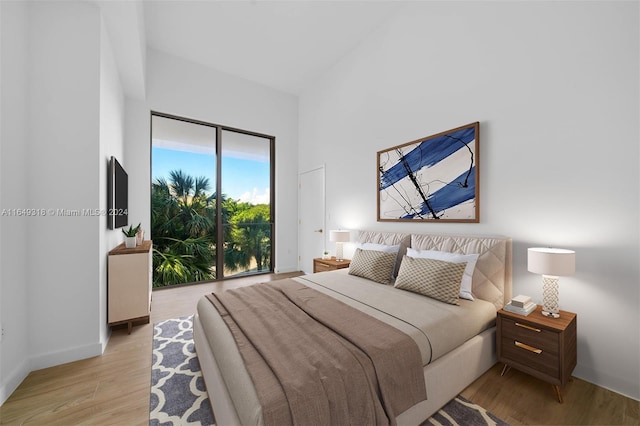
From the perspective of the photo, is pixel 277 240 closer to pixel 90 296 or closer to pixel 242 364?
pixel 90 296

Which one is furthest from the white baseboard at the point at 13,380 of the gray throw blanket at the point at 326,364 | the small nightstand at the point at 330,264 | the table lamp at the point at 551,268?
the table lamp at the point at 551,268

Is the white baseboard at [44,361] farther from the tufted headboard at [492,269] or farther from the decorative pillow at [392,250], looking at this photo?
the tufted headboard at [492,269]

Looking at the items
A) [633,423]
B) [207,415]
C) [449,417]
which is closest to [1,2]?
[207,415]

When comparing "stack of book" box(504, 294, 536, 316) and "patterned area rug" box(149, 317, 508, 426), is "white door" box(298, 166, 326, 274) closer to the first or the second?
"patterned area rug" box(149, 317, 508, 426)

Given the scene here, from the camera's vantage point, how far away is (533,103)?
2.12 metres

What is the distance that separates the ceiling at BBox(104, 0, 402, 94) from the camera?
306 centimetres

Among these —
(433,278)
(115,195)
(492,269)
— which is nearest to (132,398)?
(115,195)

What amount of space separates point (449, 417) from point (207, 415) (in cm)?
141

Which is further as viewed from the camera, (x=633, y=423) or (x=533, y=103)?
(x=533, y=103)

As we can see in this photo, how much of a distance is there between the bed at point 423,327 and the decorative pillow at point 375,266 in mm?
29

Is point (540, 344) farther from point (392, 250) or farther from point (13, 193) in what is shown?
point (13, 193)

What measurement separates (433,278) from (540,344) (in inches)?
29.0

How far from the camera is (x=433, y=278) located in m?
2.09

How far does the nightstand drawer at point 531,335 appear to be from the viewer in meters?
1.66
